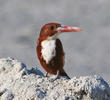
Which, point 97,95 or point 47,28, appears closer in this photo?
point 97,95

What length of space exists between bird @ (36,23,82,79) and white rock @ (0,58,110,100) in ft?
0.50

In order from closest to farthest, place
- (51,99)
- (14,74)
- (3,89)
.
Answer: (51,99) < (3,89) < (14,74)

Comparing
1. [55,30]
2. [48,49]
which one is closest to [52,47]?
[48,49]

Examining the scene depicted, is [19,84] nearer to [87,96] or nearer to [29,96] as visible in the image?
[29,96]

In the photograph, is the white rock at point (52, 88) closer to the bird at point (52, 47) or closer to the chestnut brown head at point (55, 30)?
the bird at point (52, 47)

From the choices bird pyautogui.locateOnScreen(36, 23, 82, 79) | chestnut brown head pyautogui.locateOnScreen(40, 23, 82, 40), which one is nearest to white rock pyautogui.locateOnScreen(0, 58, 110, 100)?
bird pyautogui.locateOnScreen(36, 23, 82, 79)

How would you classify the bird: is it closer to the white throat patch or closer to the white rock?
the white throat patch

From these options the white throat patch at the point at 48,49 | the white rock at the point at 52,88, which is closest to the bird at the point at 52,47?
the white throat patch at the point at 48,49

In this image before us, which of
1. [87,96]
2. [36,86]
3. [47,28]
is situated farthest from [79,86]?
[47,28]

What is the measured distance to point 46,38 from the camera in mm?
4117

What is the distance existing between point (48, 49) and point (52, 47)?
4 cm

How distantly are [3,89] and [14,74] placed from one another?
→ 0.98 feet

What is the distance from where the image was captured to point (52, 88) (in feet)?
12.7

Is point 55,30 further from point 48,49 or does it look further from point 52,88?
point 52,88
